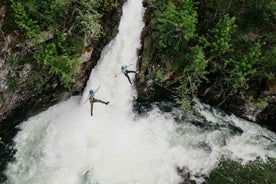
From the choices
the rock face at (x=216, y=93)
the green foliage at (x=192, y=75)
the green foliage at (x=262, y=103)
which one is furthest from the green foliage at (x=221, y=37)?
the green foliage at (x=262, y=103)

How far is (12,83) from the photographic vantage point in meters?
11.8

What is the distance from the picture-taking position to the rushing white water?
1191 centimetres

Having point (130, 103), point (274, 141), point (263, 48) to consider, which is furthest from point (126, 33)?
point (274, 141)

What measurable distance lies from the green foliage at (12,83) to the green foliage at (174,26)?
6.26 m

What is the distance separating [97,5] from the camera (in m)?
13.2

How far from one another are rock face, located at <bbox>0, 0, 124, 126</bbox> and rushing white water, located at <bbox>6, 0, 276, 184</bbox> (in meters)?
0.46

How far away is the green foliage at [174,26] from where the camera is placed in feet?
40.8

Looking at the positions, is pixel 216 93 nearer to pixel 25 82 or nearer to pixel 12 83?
pixel 25 82

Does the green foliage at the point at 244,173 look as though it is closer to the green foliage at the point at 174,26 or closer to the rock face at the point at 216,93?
the rock face at the point at 216,93

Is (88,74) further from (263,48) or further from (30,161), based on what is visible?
(263,48)

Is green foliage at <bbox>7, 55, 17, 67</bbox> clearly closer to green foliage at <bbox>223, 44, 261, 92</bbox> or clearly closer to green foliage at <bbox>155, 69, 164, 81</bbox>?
green foliage at <bbox>155, 69, 164, 81</bbox>

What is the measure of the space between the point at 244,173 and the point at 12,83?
31.2 feet

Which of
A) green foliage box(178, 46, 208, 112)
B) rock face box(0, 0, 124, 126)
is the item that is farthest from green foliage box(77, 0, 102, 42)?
green foliage box(178, 46, 208, 112)

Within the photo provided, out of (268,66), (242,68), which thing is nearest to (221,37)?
(242,68)
